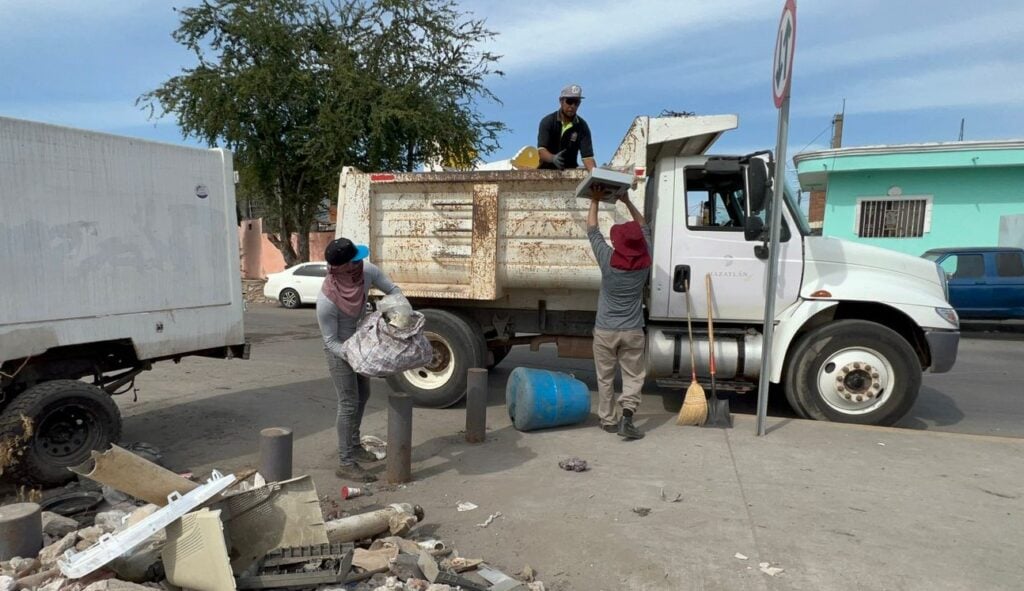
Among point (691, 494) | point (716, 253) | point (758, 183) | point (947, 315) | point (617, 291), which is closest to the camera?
point (691, 494)

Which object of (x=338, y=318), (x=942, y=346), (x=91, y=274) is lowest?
(x=942, y=346)

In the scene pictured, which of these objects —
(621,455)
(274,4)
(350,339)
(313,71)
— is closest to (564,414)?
(621,455)

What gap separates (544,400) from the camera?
528cm

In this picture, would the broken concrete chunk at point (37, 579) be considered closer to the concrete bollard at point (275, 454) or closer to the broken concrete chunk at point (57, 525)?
the broken concrete chunk at point (57, 525)

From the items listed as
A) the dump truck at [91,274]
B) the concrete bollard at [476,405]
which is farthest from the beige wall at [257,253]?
the concrete bollard at [476,405]

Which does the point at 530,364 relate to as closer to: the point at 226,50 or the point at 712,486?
the point at 712,486

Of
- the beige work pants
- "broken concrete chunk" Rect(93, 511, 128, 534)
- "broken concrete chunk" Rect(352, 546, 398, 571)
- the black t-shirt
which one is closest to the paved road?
the beige work pants

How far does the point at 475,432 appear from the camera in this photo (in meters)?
5.15

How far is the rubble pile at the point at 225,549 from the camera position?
2.65 m

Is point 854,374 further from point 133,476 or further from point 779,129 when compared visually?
point 133,476

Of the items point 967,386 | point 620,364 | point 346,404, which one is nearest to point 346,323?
point 346,404

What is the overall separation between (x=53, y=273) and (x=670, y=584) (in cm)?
433

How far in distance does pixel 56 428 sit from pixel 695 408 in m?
4.83

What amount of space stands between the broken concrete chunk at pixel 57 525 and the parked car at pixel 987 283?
1368 centimetres
